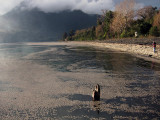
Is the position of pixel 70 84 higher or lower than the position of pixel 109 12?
lower

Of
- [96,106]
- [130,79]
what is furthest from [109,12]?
[96,106]

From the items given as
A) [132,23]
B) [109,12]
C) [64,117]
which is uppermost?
[109,12]

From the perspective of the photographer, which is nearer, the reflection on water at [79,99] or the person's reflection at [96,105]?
the reflection on water at [79,99]

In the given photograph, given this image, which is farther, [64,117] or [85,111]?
[85,111]

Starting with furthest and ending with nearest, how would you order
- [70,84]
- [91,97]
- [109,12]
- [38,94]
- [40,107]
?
[109,12] → [70,84] → [38,94] → [91,97] → [40,107]

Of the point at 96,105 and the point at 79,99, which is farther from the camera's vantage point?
the point at 79,99

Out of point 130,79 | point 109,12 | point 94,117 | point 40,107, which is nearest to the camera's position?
point 94,117

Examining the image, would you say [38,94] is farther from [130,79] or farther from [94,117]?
[130,79]

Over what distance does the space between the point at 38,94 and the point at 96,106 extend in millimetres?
2705

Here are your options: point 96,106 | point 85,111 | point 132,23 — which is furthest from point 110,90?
point 132,23

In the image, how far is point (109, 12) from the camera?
2485 inches

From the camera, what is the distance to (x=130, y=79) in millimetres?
9352

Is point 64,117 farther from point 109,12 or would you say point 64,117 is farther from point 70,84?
point 109,12

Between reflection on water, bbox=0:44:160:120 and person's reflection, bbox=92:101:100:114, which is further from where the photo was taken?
person's reflection, bbox=92:101:100:114
